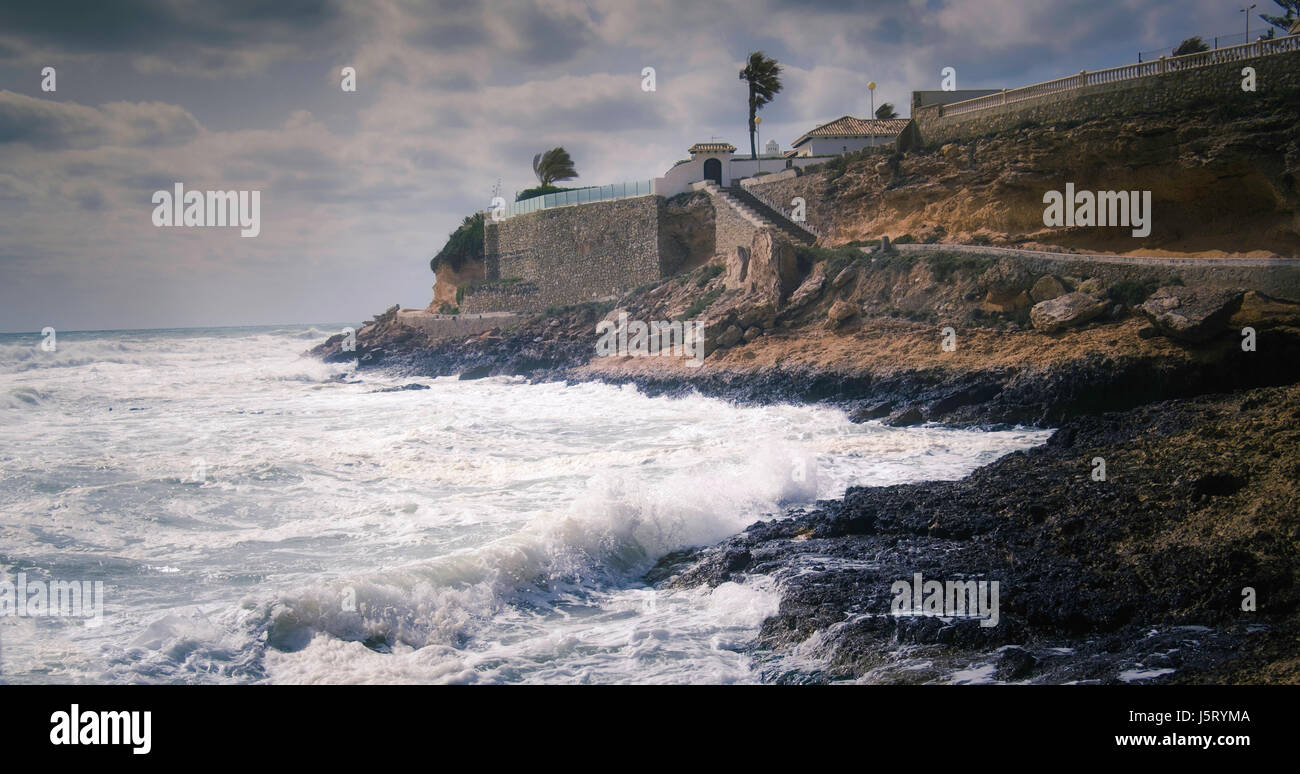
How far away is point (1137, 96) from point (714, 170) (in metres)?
16.0

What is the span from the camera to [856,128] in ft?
108

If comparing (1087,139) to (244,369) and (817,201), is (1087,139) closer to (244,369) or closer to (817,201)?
(817,201)

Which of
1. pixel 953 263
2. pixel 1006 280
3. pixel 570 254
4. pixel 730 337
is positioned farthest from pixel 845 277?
pixel 570 254

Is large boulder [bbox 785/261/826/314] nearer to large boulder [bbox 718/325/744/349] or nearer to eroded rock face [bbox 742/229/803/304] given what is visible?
eroded rock face [bbox 742/229/803/304]

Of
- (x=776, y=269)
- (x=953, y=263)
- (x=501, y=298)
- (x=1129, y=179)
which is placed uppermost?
(x=1129, y=179)

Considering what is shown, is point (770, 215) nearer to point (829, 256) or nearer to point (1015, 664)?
point (829, 256)

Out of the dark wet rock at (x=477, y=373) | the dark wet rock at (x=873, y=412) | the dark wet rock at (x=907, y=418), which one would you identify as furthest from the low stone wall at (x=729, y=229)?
the dark wet rock at (x=907, y=418)

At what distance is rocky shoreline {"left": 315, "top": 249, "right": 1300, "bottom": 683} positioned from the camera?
6102 millimetres

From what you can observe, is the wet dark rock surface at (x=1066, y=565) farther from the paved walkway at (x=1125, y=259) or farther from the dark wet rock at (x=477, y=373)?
the dark wet rock at (x=477, y=373)

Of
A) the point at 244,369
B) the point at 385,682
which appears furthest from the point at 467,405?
the point at 244,369

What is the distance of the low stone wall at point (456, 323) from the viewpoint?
125ft

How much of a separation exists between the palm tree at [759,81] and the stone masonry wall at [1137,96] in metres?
11.3

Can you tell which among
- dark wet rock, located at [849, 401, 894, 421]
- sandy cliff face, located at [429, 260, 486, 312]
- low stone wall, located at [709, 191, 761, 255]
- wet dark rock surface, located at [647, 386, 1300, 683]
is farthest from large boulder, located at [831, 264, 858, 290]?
sandy cliff face, located at [429, 260, 486, 312]
